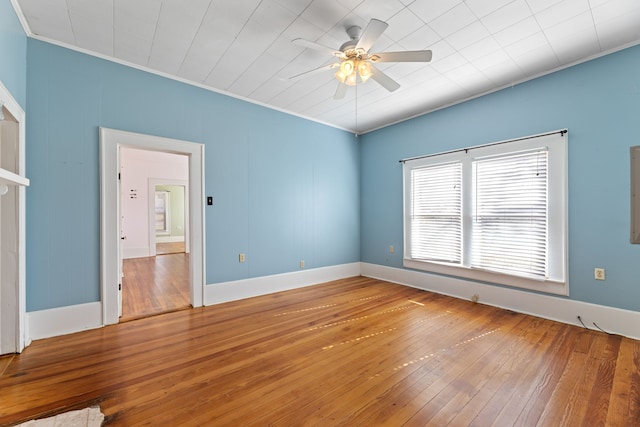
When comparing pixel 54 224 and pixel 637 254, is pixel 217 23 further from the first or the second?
pixel 637 254

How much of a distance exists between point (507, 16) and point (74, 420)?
159 inches

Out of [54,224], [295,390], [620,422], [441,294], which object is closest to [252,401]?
[295,390]

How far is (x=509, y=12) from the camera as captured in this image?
2.11 m

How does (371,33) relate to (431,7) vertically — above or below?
below

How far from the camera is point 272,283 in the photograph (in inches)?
Answer: 157

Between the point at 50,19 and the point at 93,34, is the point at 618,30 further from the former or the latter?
the point at 50,19

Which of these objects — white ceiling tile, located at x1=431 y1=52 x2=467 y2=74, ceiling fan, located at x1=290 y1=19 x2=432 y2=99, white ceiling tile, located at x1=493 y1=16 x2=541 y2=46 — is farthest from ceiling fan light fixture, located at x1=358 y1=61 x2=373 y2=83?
white ceiling tile, located at x1=493 y1=16 x2=541 y2=46

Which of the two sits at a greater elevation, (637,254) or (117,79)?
(117,79)

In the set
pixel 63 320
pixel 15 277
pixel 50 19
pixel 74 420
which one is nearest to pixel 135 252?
pixel 63 320

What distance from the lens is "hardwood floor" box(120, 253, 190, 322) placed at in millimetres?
3244

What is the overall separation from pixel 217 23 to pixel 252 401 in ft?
9.43

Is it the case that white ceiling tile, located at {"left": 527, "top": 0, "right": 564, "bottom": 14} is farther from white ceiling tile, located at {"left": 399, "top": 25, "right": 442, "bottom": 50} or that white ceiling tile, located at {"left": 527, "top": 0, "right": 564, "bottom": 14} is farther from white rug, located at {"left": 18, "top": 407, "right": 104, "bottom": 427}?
white rug, located at {"left": 18, "top": 407, "right": 104, "bottom": 427}

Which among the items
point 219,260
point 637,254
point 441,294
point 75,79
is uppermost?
point 75,79

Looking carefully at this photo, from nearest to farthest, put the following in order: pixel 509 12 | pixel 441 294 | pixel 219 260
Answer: pixel 509 12, pixel 219 260, pixel 441 294
